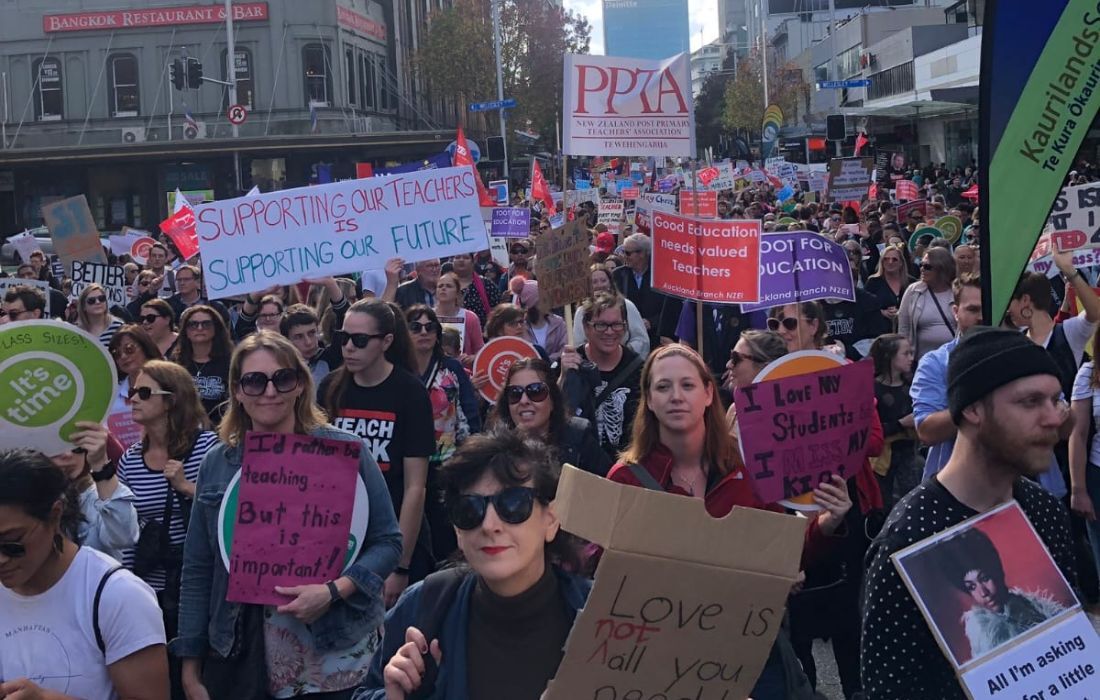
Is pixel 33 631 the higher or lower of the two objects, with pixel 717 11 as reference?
lower

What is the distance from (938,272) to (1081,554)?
3212 millimetres

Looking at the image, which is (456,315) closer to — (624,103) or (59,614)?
(624,103)

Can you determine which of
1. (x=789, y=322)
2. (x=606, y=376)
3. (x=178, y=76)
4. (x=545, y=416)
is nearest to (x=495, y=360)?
(x=606, y=376)

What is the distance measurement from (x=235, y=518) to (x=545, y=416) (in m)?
1.81

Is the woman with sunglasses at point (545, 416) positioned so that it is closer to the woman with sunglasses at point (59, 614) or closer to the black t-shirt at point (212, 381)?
the black t-shirt at point (212, 381)

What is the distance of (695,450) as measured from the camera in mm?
4648

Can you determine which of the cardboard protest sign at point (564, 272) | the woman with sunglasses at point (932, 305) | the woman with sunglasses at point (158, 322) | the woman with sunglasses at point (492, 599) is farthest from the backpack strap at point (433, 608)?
the woman with sunglasses at point (932, 305)

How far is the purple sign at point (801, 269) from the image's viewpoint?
8875 millimetres

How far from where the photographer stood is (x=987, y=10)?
3760 mm

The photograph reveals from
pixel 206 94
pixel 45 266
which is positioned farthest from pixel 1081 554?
pixel 206 94

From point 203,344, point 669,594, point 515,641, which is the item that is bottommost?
point 515,641

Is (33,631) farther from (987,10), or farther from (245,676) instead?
(987,10)

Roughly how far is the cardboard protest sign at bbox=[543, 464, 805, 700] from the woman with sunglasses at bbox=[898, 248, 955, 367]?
7.06 metres

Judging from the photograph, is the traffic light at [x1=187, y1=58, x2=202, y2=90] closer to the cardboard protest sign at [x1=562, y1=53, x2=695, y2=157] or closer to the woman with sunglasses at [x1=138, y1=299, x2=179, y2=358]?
the cardboard protest sign at [x1=562, y1=53, x2=695, y2=157]
